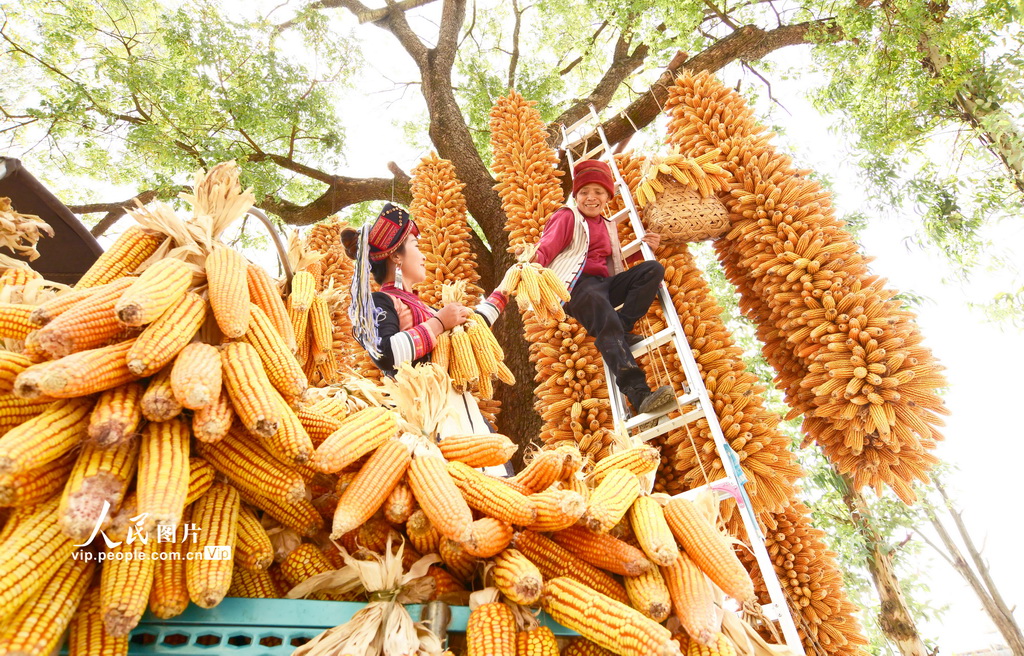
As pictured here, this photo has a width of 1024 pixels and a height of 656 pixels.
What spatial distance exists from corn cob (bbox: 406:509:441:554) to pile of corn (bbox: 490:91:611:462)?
3.85 ft

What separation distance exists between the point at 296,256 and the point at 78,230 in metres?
1.49

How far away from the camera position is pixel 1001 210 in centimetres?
433

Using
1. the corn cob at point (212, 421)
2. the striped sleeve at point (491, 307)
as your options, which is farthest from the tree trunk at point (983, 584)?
the corn cob at point (212, 421)

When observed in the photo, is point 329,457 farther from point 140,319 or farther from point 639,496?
point 639,496

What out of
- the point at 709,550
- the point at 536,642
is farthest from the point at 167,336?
the point at 709,550

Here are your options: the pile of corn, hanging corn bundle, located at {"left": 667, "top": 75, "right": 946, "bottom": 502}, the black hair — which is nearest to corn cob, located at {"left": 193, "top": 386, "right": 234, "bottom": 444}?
the pile of corn

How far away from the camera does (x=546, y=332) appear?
13.8ft

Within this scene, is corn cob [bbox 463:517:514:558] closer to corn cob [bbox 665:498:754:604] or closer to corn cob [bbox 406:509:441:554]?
corn cob [bbox 406:509:441:554]

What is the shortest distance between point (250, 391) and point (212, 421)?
101 mm

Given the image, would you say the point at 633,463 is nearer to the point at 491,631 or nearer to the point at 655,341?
the point at 491,631

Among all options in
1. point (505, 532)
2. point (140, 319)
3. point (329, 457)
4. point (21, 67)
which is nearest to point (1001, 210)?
point (505, 532)

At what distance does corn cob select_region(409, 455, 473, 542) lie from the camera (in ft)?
4.36

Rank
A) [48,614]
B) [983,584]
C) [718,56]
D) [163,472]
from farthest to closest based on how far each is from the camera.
Result: [983,584] < [718,56] < [163,472] < [48,614]

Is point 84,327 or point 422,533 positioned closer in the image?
point 84,327
